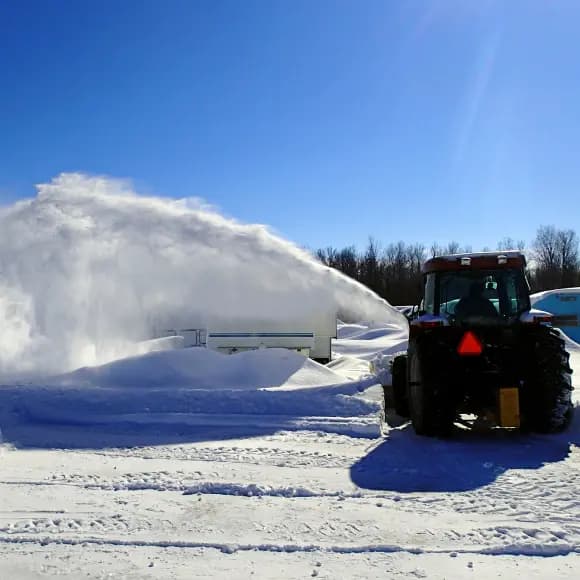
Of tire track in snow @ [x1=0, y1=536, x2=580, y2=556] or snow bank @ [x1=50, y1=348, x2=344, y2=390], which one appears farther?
snow bank @ [x1=50, y1=348, x2=344, y2=390]

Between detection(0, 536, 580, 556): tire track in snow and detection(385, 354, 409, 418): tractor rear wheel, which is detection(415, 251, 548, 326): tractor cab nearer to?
detection(385, 354, 409, 418): tractor rear wheel

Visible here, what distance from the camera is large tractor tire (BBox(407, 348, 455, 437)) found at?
661 cm

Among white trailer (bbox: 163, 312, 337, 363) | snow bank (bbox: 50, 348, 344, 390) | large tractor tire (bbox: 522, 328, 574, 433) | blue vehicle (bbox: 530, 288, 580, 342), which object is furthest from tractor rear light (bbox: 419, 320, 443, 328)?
blue vehicle (bbox: 530, 288, 580, 342)

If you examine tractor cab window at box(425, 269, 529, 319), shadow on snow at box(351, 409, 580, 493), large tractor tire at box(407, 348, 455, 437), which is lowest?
shadow on snow at box(351, 409, 580, 493)

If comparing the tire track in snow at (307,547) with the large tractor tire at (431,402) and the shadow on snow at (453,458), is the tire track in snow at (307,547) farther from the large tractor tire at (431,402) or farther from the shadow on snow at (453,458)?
the large tractor tire at (431,402)

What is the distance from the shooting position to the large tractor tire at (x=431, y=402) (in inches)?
260

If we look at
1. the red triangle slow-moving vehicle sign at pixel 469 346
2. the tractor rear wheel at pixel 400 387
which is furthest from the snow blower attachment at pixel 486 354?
the tractor rear wheel at pixel 400 387

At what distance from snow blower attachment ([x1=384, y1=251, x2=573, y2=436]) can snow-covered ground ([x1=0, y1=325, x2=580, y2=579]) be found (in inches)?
14.6

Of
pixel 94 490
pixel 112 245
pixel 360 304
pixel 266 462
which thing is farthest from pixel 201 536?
pixel 112 245

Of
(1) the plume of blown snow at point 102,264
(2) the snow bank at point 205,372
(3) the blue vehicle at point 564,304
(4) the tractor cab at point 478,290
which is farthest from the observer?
(3) the blue vehicle at point 564,304

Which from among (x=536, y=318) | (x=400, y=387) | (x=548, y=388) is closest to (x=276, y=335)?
(x=400, y=387)

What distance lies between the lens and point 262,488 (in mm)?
4984

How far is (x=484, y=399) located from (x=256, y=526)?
3575 mm

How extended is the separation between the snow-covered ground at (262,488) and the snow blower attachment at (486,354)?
14.6 inches
